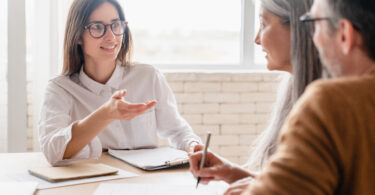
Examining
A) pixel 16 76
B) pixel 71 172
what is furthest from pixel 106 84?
pixel 16 76

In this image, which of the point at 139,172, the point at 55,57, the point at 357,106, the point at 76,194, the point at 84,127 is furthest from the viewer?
the point at 55,57

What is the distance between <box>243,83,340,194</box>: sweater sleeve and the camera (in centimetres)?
64

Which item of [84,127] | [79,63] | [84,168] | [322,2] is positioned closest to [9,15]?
[79,63]

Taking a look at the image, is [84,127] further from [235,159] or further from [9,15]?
[235,159]

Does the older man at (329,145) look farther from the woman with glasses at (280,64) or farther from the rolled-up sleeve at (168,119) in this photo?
the rolled-up sleeve at (168,119)

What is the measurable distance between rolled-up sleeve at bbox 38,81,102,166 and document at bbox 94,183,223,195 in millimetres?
368

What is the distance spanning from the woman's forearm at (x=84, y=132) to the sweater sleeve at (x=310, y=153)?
3.72ft

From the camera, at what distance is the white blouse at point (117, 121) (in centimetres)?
191

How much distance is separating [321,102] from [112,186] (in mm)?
913

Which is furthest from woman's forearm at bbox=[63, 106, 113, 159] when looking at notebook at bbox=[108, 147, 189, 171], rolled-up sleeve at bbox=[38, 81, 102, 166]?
notebook at bbox=[108, 147, 189, 171]

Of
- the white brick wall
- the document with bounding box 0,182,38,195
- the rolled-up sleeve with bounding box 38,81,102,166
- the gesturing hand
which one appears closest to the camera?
the document with bounding box 0,182,38,195

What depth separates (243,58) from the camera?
3.72 m

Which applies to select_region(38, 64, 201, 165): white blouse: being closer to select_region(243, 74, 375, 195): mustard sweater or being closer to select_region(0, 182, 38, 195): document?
select_region(0, 182, 38, 195): document

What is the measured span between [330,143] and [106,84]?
1.63 meters
